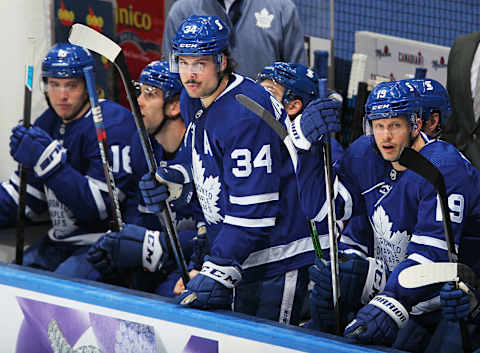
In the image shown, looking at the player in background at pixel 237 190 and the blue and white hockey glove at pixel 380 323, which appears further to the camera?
the player in background at pixel 237 190

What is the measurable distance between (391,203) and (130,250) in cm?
109

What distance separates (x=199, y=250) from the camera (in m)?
2.90

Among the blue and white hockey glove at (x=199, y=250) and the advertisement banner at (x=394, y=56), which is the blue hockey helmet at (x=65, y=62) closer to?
the blue and white hockey glove at (x=199, y=250)

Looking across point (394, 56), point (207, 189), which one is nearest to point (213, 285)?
point (207, 189)

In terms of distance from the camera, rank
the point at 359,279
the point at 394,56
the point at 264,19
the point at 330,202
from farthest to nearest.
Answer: the point at 394,56
the point at 264,19
the point at 359,279
the point at 330,202

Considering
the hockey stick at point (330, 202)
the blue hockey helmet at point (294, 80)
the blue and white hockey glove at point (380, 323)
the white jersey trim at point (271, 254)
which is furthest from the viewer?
the blue hockey helmet at point (294, 80)

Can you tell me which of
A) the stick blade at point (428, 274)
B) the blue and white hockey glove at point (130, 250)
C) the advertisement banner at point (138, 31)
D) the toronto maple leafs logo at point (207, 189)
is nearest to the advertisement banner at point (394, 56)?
the advertisement banner at point (138, 31)

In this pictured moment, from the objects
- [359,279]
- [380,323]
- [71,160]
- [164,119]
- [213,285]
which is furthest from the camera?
[71,160]

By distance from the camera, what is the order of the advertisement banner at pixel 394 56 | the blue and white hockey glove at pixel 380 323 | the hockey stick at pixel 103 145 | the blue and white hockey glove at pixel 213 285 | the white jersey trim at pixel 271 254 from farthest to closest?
the advertisement banner at pixel 394 56
the hockey stick at pixel 103 145
the white jersey trim at pixel 271 254
the blue and white hockey glove at pixel 213 285
the blue and white hockey glove at pixel 380 323

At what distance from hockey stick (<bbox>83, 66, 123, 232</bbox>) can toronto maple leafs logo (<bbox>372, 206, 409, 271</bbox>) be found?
37.7 inches

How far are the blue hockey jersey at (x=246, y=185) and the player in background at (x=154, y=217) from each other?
0.42 meters

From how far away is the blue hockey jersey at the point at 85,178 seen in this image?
10.6 ft

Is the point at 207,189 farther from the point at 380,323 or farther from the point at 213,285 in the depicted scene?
the point at 380,323

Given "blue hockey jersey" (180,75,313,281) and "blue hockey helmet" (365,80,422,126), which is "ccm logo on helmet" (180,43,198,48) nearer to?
"blue hockey jersey" (180,75,313,281)
